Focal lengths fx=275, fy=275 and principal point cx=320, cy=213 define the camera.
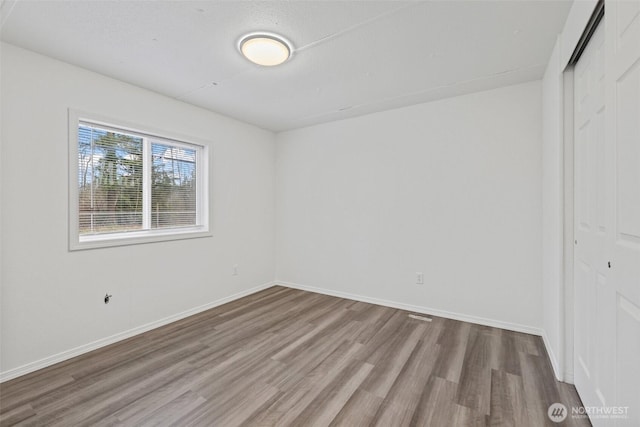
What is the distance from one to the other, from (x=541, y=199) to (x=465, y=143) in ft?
3.02

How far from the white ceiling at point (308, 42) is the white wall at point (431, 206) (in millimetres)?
421

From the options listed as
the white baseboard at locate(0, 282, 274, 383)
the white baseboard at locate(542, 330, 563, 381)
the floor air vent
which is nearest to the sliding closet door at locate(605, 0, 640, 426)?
the white baseboard at locate(542, 330, 563, 381)

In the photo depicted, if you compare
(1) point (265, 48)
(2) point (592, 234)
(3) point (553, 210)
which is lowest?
(2) point (592, 234)

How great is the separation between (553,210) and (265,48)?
2.56 meters

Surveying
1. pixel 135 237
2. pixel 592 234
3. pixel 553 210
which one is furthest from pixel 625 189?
pixel 135 237

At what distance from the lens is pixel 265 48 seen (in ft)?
6.74

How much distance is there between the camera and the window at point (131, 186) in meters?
2.55

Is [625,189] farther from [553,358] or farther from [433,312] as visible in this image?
[433,312]

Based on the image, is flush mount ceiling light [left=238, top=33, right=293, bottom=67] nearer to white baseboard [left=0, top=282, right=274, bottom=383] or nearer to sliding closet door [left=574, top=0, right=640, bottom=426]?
sliding closet door [left=574, top=0, right=640, bottom=426]

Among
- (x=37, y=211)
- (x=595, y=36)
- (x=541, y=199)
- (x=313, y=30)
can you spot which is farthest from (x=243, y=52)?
(x=541, y=199)

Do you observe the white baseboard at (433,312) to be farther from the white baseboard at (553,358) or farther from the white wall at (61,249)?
the white wall at (61,249)

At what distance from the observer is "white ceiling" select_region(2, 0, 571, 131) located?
5.72 ft

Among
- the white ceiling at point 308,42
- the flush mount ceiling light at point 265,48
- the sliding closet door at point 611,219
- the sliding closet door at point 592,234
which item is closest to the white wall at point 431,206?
the white ceiling at point 308,42

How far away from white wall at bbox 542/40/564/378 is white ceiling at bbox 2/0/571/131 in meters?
0.31
